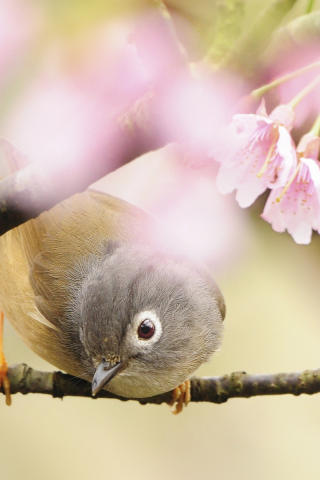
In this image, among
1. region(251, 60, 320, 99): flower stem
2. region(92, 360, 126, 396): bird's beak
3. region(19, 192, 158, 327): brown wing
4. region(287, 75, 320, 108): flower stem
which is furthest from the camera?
region(19, 192, 158, 327): brown wing

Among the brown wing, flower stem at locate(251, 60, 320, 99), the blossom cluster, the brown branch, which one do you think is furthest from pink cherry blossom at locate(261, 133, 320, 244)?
the brown wing

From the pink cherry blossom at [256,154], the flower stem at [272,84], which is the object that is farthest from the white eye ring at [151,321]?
the flower stem at [272,84]

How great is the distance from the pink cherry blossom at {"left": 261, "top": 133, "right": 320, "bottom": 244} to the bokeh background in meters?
0.27

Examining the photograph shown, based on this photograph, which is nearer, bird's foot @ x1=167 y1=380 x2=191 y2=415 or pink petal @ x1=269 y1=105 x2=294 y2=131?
pink petal @ x1=269 y1=105 x2=294 y2=131

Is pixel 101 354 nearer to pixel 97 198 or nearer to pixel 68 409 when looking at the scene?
pixel 97 198

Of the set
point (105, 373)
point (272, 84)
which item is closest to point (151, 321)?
point (105, 373)

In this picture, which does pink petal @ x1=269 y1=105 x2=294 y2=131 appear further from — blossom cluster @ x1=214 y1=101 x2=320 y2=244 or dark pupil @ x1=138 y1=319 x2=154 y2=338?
dark pupil @ x1=138 y1=319 x2=154 y2=338

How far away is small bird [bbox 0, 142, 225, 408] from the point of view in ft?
3.97

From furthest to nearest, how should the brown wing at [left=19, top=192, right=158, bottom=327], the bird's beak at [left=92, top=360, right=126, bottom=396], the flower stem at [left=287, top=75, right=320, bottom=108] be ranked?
the brown wing at [left=19, top=192, right=158, bottom=327], the bird's beak at [left=92, top=360, right=126, bottom=396], the flower stem at [left=287, top=75, right=320, bottom=108]

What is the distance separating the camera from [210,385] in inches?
53.4

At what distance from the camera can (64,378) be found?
4.54 ft

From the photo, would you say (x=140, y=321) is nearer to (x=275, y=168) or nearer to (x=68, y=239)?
(x=68, y=239)

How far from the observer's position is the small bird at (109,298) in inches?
47.6

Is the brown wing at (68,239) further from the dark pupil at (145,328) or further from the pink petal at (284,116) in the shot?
the pink petal at (284,116)
